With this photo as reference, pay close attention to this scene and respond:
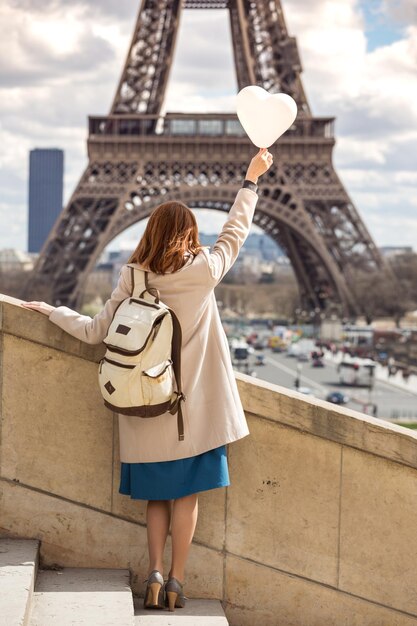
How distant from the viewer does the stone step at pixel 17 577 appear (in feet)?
15.0

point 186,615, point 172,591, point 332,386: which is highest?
point 172,591

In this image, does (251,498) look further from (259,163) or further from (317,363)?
(317,363)

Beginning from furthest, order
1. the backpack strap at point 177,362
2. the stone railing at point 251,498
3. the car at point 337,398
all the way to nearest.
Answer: the car at point 337,398 < the stone railing at point 251,498 < the backpack strap at point 177,362

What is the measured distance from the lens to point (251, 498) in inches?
230

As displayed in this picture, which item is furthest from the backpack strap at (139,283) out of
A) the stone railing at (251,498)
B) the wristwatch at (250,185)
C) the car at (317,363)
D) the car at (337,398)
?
the car at (317,363)

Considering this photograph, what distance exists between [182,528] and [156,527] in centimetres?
13

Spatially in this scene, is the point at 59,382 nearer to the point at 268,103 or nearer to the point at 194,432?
the point at 194,432

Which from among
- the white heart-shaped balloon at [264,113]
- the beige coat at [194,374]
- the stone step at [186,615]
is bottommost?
the stone step at [186,615]

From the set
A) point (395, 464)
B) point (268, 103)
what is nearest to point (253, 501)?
point (395, 464)

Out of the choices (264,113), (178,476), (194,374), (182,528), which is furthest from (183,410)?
(264,113)

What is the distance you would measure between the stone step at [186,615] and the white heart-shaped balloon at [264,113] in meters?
2.25

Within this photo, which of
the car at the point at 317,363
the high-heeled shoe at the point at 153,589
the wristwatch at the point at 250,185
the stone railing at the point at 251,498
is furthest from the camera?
the car at the point at 317,363

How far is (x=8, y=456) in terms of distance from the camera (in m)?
5.76

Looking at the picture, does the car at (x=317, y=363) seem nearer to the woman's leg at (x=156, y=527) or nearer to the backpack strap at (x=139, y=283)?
the woman's leg at (x=156, y=527)
